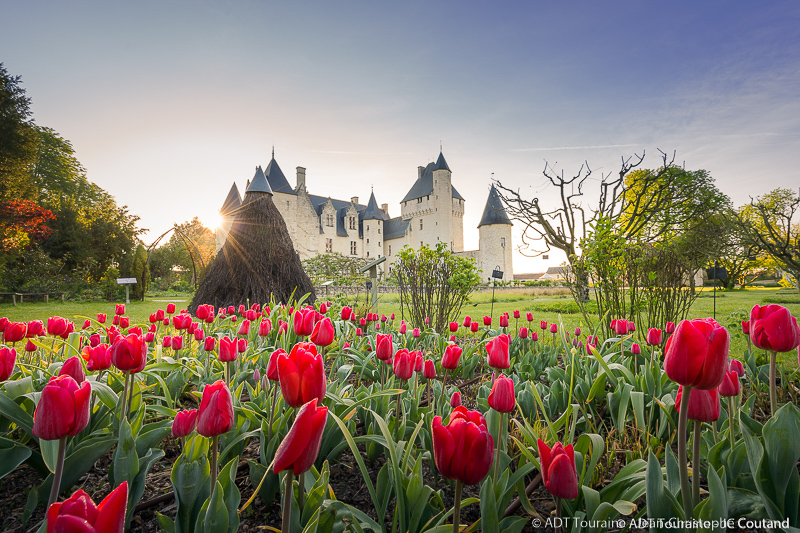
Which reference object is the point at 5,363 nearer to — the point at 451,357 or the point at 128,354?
the point at 128,354

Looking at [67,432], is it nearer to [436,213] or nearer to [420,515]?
[420,515]

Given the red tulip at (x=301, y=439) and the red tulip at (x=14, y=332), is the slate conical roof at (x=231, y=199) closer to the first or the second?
the red tulip at (x=14, y=332)

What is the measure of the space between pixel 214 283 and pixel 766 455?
32.9 ft

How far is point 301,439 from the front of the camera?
0.74 m

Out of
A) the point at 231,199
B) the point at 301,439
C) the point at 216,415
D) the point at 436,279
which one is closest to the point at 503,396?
the point at 301,439

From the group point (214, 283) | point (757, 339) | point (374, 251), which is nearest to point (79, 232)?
point (214, 283)

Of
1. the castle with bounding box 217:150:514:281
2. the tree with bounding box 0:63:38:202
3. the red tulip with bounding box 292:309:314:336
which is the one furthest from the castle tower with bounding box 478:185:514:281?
the red tulip with bounding box 292:309:314:336

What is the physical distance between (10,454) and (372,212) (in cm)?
4145

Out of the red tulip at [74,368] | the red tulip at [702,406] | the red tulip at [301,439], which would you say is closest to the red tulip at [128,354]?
the red tulip at [74,368]

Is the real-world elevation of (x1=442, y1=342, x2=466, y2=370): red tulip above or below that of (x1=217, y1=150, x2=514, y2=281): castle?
below

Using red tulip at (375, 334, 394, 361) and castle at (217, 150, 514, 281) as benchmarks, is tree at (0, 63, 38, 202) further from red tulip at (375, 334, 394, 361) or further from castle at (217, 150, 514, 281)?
red tulip at (375, 334, 394, 361)

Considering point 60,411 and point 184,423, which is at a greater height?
point 60,411

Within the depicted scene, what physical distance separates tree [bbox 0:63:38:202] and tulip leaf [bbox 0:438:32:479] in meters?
22.0

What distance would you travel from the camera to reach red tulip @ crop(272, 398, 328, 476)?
0.73 metres
